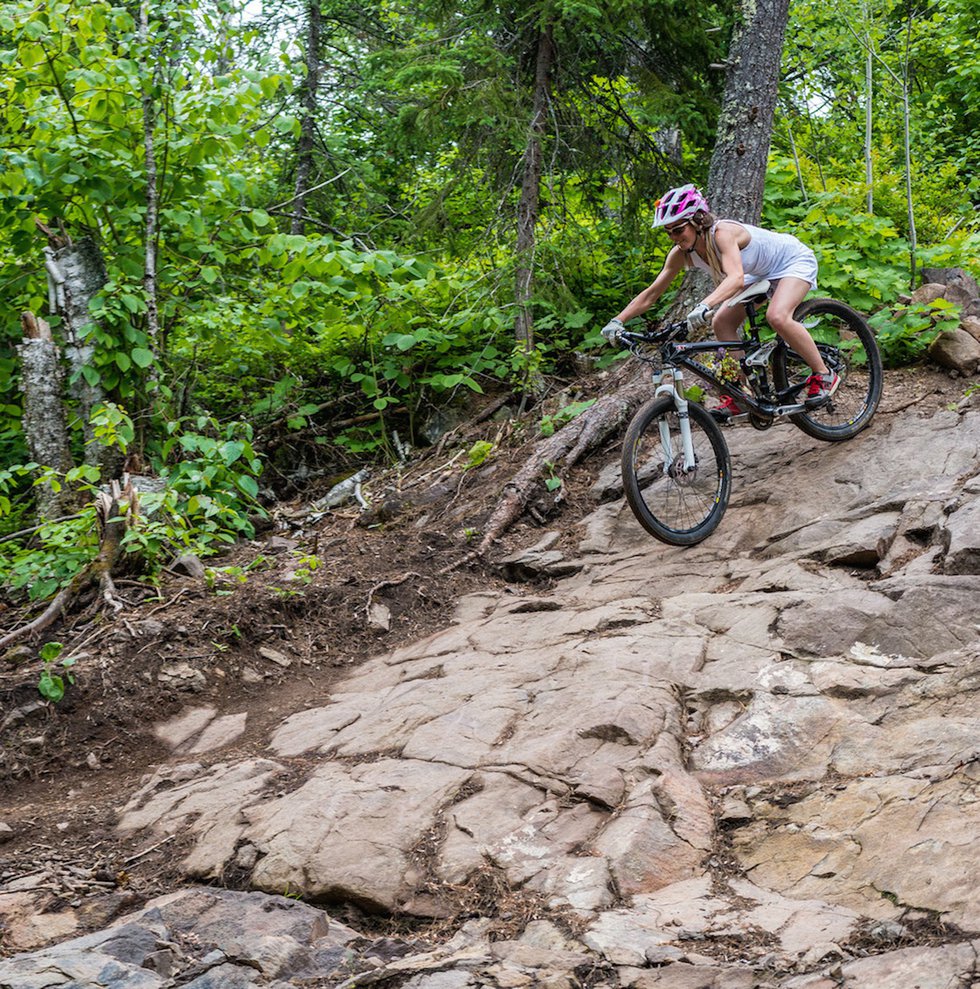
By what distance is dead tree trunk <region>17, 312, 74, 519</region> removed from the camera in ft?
27.3

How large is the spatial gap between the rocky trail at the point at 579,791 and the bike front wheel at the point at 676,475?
25 cm

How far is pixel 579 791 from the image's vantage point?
13.1 feet

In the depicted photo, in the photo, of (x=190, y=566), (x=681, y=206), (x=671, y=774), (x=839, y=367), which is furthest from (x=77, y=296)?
(x=671, y=774)

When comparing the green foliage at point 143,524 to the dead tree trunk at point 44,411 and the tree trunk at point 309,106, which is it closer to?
the dead tree trunk at point 44,411

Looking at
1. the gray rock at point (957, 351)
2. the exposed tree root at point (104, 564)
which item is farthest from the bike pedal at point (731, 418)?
the exposed tree root at point (104, 564)

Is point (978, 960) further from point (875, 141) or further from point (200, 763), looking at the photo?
point (875, 141)

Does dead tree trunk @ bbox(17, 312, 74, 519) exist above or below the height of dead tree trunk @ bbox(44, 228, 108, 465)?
below

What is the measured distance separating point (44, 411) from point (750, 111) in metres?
6.73

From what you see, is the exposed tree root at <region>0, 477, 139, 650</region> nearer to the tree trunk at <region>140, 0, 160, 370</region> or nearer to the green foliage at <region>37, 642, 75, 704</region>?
the green foliage at <region>37, 642, 75, 704</region>

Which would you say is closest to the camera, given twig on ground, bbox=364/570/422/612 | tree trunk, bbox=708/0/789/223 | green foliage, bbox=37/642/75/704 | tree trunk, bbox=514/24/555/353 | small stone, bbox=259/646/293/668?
green foliage, bbox=37/642/75/704

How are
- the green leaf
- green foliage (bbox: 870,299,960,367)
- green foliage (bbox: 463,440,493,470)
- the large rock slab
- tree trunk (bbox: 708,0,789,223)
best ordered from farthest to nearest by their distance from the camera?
green foliage (bbox: 463,440,493,470)
tree trunk (bbox: 708,0,789,223)
green foliage (bbox: 870,299,960,367)
the green leaf
the large rock slab

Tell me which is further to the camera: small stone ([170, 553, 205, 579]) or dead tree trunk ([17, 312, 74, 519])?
dead tree trunk ([17, 312, 74, 519])

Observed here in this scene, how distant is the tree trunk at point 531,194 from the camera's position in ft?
33.2

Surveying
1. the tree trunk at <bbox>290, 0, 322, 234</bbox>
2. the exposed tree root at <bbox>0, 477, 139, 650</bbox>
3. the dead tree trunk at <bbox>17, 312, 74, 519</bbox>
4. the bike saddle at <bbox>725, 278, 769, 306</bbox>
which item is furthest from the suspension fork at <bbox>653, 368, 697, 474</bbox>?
the tree trunk at <bbox>290, 0, 322, 234</bbox>
